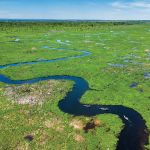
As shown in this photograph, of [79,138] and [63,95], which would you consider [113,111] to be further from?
[63,95]

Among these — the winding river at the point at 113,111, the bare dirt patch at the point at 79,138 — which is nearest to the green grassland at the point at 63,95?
the bare dirt patch at the point at 79,138

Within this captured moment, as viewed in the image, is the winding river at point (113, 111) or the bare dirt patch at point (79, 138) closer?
the winding river at point (113, 111)

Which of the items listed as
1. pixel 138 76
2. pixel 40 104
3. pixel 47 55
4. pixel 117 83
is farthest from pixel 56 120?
pixel 47 55

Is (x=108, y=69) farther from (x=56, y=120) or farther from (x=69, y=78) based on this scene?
(x=56, y=120)

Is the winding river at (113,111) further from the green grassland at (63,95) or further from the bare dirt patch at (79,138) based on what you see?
the bare dirt patch at (79,138)

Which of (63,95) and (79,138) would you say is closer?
(79,138)

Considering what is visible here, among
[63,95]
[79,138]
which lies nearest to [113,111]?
[79,138]

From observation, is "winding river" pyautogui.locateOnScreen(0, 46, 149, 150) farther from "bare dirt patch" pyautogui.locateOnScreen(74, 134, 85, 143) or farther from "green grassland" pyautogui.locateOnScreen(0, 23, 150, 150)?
"bare dirt patch" pyautogui.locateOnScreen(74, 134, 85, 143)

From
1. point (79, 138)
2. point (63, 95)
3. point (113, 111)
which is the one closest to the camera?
point (79, 138)

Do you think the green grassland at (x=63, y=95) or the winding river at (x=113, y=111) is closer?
the winding river at (x=113, y=111)
